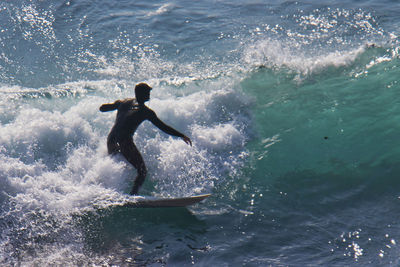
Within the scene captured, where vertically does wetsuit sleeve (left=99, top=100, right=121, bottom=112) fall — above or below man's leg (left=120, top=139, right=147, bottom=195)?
above

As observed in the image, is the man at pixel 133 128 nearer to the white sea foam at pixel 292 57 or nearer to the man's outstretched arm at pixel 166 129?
the man's outstretched arm at pixel 166 129

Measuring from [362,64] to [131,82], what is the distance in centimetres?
582

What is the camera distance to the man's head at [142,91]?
651cm

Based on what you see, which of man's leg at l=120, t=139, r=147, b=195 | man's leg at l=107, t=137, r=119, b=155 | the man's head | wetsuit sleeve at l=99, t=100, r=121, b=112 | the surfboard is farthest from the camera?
wetsuit sleeve at l=99, t=100, r=121, b=112

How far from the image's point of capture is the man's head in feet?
21.4

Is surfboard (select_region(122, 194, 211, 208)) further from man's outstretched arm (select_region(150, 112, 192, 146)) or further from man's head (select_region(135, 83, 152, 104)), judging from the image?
man's head (select_region(135, 83, 152, 104))

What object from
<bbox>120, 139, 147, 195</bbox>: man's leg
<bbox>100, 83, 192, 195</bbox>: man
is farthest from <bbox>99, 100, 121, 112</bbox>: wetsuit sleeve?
<bbox>120, 139, 147, 195</bbox>: man's leg

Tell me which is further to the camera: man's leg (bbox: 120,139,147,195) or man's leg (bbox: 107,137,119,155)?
man's leg (bbox: 107,137,119,155)

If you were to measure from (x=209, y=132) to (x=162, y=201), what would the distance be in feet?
8.67

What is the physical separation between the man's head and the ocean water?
118 centimetres

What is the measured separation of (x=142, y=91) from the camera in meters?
6.54

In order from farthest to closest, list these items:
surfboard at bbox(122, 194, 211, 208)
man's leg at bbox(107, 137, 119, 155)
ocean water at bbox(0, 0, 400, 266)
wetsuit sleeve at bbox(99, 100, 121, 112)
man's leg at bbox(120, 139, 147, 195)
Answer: wetsuit sleeve at bbox(99, 100, 121, 112)
man's leg at bbox(107, 137, 119, 155)
man's leg at bbox(120, 139, 147, 195)
surfboard at bbox(122, 194, 211, 208)
ocean water at bbox(0, 0, 400, 266)

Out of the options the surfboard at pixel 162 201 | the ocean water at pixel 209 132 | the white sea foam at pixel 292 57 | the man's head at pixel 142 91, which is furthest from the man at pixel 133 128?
the white sea foam at pixel 292 57

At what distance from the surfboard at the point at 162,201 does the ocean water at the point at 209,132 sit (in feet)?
0.50
